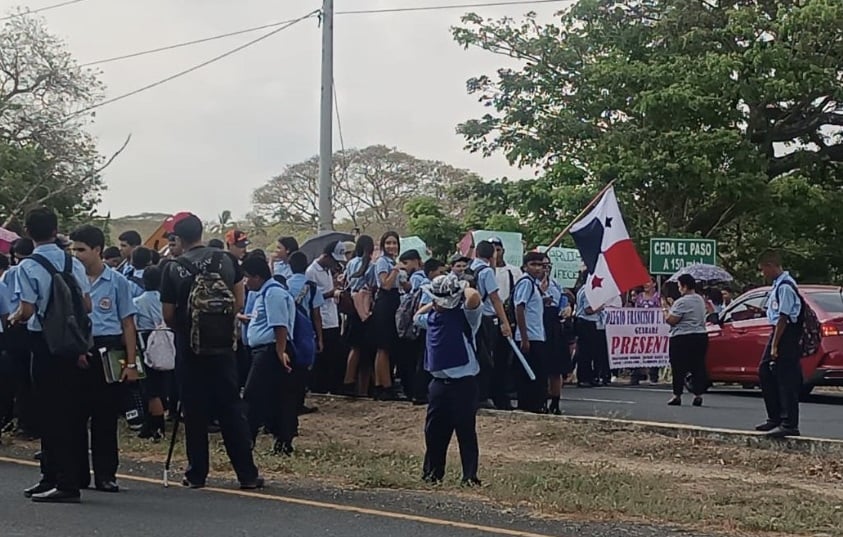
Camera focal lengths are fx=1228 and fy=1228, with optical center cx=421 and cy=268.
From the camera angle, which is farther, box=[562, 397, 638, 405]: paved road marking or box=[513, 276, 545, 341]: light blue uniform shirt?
box=[562, 397, 638, 405]: paved road marking

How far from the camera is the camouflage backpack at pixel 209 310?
8625 mm

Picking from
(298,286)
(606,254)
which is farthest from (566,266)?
(298,286)

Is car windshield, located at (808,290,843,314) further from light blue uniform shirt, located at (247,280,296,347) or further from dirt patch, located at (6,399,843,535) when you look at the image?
light blue uniform shirt, located at (247,280,296,347)

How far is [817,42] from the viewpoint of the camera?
2895 cm

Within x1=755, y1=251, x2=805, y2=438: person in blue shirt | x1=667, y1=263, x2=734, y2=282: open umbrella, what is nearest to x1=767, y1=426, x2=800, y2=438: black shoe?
x1=755, y1=251, x2=805, y2=438: person in blue shirt

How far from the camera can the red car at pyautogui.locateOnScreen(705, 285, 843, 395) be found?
53.1ft

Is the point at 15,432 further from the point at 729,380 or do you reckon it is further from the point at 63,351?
the point at 729,380

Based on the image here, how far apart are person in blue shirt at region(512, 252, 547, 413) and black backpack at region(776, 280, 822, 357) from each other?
104 inches

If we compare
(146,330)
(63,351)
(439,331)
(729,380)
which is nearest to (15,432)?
(146,330)

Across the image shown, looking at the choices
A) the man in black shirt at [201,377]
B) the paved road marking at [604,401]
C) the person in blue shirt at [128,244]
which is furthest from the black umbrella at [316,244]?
the man in black shirt at [201,377]

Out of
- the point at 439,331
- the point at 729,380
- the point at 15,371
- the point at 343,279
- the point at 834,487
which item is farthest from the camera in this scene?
the point at 729,380

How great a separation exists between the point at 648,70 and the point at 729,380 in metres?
12.7

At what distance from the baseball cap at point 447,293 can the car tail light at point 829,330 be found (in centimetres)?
843

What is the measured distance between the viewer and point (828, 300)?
1691cm
